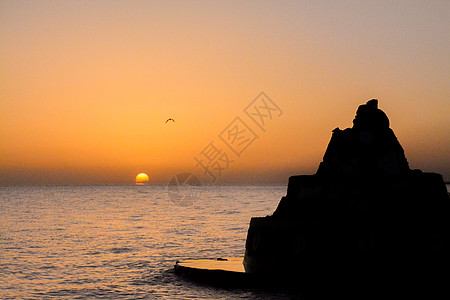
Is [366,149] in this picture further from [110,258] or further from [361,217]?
[110,258]

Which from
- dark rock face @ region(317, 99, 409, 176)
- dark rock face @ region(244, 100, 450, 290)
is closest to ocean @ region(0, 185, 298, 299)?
dark rock face @ region(244, 100, 450, 290)

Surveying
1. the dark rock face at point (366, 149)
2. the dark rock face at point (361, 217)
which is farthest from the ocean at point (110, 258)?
the dark rock face at point (366, 149)

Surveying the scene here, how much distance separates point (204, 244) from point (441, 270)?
24.0m

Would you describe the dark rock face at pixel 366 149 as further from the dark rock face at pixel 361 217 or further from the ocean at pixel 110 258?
the ocean at pixel 110 258

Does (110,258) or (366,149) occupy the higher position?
(366,149)

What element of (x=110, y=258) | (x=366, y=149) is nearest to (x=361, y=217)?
(x=366, y=149)

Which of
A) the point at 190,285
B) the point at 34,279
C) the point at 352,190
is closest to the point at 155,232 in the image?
the point at 34,279

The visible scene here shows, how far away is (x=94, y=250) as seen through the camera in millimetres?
37625

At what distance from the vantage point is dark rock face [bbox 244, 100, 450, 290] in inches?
748

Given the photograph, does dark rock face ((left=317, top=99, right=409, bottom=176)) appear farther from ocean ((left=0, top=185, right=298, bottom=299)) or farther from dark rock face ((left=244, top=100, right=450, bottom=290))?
ocean ((left=0, top=185, right=298, bottom=299))

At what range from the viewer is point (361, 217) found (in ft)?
64.0

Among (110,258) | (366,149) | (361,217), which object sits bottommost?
(110,258)

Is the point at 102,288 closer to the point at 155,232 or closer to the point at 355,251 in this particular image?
the point at 355,251

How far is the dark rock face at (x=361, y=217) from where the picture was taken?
19000 millimetres
